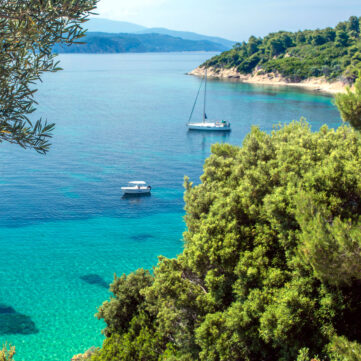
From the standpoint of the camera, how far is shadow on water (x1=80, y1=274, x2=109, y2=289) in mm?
22719

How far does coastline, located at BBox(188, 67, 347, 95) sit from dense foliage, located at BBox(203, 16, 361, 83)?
5.20ft

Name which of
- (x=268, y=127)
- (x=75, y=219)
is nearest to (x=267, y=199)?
(x=75, y=219)

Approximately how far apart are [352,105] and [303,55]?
136 m

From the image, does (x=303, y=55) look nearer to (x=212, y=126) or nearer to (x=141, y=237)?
(x=212, y=126)

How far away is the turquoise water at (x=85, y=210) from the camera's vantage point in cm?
1966

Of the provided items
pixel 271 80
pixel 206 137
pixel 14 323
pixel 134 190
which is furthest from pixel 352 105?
pixel 271 80

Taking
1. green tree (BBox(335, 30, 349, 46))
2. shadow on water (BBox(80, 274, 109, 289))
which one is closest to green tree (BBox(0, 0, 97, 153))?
shadow on water (BBox(80, 274, 109, 289))

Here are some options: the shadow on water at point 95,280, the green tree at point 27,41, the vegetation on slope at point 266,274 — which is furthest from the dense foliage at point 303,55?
the green tree at point 27,41

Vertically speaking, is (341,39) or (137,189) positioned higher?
(341,39)

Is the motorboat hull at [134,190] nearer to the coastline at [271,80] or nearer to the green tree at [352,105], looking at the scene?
the green tree at [352,105]

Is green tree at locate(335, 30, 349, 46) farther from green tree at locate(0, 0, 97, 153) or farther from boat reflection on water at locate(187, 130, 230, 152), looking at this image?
green tree at locate(0, 0, 97, 153)

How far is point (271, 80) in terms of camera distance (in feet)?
412

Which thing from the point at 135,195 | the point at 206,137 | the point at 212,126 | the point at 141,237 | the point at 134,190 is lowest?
the point at 141,237

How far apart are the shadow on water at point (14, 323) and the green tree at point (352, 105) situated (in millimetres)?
17138
